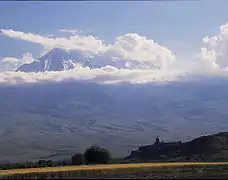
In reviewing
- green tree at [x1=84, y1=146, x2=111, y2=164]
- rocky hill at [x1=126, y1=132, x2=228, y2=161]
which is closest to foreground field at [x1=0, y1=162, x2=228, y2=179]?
green tree at [x1=84, y1=146, x2=111, y2=164]

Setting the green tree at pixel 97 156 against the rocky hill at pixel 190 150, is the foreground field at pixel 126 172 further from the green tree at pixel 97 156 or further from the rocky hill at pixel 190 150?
the rocky hill at pixel 190 150

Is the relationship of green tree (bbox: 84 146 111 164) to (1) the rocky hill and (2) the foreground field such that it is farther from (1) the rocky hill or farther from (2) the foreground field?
(2) the foreground field

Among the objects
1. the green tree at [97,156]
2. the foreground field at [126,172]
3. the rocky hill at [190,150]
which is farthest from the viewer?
the rocky hill at [190,150]

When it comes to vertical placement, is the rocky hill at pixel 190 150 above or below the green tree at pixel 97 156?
above

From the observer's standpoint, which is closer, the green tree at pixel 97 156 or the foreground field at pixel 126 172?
the foreground field at pixel 126 172

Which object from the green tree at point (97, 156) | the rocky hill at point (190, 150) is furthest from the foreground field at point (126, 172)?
the rocky hill at point (190, 150)

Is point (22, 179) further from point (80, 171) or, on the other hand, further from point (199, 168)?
point (199, 168)

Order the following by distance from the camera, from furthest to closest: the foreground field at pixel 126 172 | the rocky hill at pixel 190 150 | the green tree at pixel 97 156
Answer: the rocky hill at pixel 190 150 → the green tree at pixel 97 156 → the foreground field at pixel 126 172

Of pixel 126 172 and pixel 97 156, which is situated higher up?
pixel 97 156

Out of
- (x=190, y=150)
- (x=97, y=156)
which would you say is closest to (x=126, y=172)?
(x=97, y=156)

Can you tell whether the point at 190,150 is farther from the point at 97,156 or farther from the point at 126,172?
the point at 126,172

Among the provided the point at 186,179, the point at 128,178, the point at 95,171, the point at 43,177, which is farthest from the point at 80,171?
the point at 186,179

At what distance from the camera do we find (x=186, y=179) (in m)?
60.3

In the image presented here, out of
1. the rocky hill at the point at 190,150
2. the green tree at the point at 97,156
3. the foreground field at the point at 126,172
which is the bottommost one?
the foreground field at the point at 126,172
